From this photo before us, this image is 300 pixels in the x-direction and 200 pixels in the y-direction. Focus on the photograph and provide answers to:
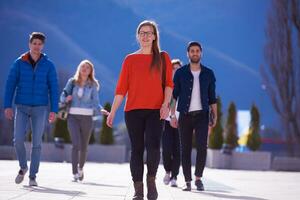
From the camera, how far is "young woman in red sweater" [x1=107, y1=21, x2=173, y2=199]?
545 cm

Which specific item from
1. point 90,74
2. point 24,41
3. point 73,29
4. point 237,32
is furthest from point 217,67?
point 90,74

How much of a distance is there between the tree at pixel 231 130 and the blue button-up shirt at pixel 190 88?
47.4 feet

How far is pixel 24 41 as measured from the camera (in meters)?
40.2

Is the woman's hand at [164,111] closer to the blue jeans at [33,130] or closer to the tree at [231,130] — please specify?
the blue jeans at [33,130]

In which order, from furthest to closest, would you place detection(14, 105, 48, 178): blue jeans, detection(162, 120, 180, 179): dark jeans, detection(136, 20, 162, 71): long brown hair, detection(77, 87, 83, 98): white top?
detection(77, 87, 83, 98): white top
detection(162, 120, 180, 179): dark jeans
detection(14, 105, 48, 178): blue jeans
detection(136, 20, 162, 71): long brown hair

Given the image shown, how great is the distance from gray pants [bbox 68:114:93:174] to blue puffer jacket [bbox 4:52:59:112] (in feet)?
4.82

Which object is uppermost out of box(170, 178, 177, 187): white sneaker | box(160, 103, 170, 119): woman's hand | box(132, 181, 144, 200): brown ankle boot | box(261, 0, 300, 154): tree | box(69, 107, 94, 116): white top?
box(261, 0, 300, 154): tree

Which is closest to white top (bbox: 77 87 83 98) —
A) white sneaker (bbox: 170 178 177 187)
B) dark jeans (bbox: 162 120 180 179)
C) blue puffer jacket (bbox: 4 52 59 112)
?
dark jeans (bbox: 162 120 180 179)

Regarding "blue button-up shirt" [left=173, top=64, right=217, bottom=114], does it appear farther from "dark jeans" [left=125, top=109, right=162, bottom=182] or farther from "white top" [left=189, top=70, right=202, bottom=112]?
"dark jeans" [left=125, top=109, right=162, bottom=182]

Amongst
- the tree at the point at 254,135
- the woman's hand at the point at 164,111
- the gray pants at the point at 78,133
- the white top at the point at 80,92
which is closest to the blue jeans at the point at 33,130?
the gray pants at the point at 78,133

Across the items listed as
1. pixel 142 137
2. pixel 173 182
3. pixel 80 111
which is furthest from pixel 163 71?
pixel 80 111

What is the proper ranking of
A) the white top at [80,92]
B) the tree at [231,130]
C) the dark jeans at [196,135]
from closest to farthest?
the dark jeans at [196,135], the white top at [80,92], the tree at [231,130]

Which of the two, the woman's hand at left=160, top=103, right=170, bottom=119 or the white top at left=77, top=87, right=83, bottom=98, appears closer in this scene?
the woman's hand at left=160, top=103, right=170, bottom=119

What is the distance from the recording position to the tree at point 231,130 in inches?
888
